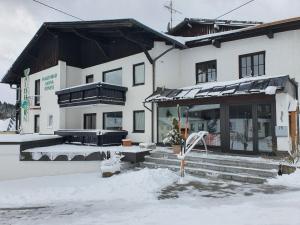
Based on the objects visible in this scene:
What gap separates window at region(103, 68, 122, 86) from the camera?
17.7 meters

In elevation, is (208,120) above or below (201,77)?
below

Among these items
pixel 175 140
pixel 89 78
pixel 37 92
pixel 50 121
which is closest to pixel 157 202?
pixel 175 140

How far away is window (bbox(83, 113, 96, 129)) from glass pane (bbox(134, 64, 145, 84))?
4.40 meters

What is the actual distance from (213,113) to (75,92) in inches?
347

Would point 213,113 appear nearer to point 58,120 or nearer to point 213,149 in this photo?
point 213,149

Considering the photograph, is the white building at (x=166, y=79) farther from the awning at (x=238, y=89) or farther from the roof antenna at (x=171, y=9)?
the roof antenna at (x=171, y=9)

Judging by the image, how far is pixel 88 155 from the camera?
12.6 meters

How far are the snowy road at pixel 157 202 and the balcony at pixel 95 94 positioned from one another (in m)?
6.72

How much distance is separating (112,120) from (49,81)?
6.20 m

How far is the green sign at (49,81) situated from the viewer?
20.0 meters

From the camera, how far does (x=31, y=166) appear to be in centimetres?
1298

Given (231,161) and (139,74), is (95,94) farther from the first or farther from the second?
(231,161)

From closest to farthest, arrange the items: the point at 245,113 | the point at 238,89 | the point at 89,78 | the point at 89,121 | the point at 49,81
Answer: the point at 238,89, the point at 245,113, the point at 89,121, the point at 89,78, the point at 49,81

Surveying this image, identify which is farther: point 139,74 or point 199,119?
point 139,74
